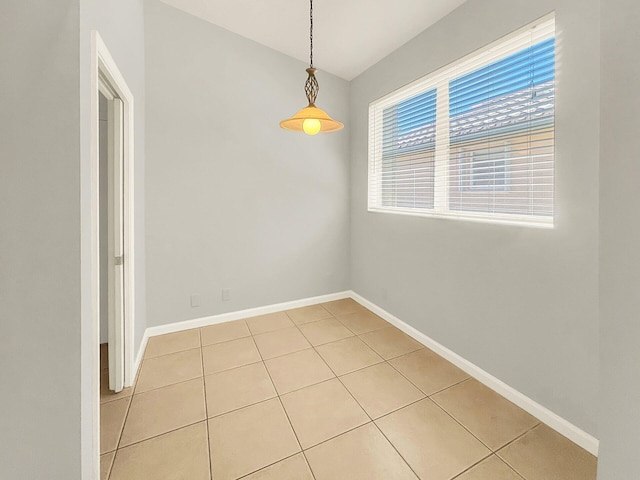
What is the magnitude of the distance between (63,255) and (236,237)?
2153 mm

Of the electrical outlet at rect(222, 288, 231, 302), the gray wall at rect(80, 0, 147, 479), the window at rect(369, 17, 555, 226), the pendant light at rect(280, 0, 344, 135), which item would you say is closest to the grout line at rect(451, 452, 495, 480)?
the window at rect(369, 17, 555, 226)

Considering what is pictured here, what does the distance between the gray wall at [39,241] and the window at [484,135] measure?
7.89 feet

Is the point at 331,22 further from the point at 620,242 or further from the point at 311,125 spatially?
the point at 620,242

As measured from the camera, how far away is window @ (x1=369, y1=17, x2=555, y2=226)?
1752 mm

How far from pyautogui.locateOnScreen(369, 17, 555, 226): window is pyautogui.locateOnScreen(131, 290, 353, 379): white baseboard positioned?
62.8 inches

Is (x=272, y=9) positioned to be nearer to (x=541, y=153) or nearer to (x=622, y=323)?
(x=541, y=153)

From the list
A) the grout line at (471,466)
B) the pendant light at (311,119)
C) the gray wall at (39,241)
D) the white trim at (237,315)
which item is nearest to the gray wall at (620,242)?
the grout line at (471,466)

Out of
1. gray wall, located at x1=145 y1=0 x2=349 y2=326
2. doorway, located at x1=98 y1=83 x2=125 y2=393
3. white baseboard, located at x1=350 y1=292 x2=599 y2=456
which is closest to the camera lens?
white baseboard, located at x1=350 y1=292 x2=599 y2=456

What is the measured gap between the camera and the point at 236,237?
3.20 metres

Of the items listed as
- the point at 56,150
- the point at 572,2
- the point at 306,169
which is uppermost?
the point at 572,2

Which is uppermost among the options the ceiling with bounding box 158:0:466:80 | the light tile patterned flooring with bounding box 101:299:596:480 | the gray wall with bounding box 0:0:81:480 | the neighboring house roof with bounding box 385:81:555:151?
the ceiling with bounding box 158:0:466:80

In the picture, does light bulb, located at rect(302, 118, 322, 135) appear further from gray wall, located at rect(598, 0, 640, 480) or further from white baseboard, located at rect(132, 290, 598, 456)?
white baseboard, located at rect(132, 290, 598, 456)

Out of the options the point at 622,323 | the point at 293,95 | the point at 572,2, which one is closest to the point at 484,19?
the point at 572,2

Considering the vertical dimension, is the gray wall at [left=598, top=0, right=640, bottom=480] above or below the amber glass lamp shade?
below
